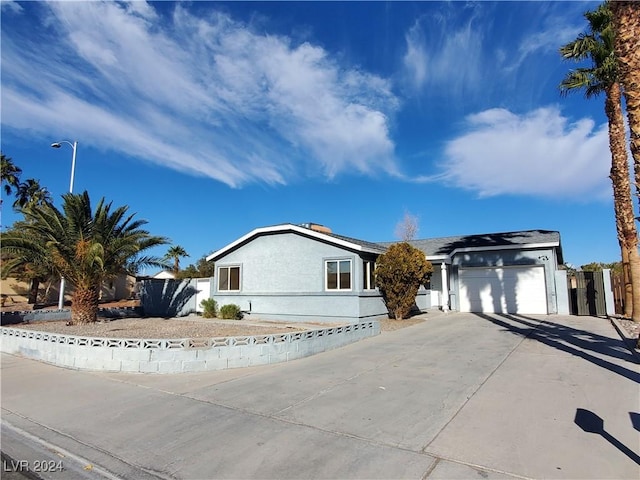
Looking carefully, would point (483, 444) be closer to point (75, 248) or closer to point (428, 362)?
point (428, 362)

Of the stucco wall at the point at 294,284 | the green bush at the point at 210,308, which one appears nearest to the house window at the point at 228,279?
the stucco wall at the point at 294,284

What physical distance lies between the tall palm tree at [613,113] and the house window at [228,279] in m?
16.3

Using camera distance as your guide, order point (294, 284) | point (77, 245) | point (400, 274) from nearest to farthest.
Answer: point (77, 245)
point (400, 274)
point (294, 284)

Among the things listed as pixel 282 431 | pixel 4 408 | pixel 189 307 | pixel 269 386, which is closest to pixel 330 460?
pixel 282 431

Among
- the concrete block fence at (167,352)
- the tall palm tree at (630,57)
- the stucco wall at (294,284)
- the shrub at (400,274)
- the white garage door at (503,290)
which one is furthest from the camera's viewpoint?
the white garage door at (503,290)

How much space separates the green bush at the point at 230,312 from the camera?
17.4 meters

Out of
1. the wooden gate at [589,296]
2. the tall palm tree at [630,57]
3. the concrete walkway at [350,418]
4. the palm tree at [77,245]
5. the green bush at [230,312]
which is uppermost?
the tall palm tree at [630,57]

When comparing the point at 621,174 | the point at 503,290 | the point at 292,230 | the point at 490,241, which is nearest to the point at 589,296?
the point at 503,290

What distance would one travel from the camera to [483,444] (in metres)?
4.16

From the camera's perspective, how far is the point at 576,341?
10.5 metres

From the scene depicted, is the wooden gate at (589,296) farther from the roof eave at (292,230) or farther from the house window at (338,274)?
the house window at (338,274)

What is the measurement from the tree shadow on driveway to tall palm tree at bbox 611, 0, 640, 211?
3641 millimetres

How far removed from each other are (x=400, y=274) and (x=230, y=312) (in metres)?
7.78

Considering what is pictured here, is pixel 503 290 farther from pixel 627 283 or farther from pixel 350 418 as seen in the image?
pixel 350 418
